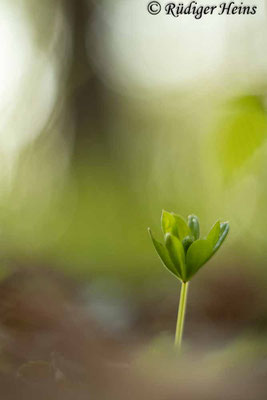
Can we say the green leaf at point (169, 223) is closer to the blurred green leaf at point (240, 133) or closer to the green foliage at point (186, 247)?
the green foliage at point (186, 247)

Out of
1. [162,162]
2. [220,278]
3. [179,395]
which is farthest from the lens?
[162,162]

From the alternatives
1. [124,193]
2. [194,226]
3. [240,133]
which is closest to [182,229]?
[194,226]

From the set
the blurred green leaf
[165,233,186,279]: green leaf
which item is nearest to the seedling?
[165,233,186,279]: green leaf

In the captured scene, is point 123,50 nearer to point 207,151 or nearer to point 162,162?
point 162,162

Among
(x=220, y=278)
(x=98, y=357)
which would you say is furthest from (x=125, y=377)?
(x=220, y=278)

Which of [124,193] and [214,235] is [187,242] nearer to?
[214,235]

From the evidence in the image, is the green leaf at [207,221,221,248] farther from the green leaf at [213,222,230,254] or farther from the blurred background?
the blurred background
